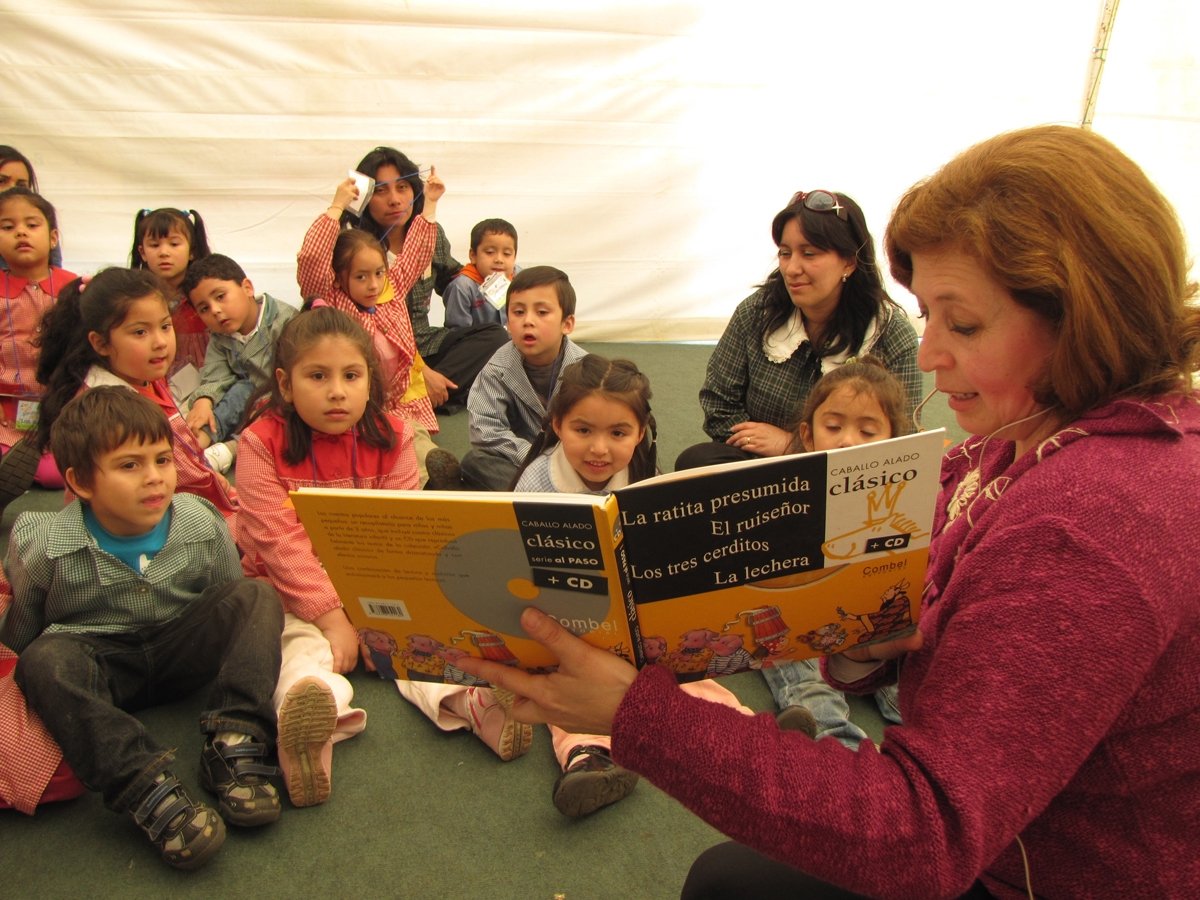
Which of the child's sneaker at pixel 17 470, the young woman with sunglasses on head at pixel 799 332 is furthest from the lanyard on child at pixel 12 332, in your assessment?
the young woman with sunglasses on head at pixel 799 332

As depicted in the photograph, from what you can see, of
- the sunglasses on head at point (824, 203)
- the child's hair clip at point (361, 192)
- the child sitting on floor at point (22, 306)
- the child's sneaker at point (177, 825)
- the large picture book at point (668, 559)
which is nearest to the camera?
the large picture book at point (668, 559)

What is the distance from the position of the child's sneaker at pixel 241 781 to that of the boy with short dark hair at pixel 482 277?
7.36 ft

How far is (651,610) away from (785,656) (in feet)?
0.64

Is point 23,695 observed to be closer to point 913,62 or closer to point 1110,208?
point 1110,208

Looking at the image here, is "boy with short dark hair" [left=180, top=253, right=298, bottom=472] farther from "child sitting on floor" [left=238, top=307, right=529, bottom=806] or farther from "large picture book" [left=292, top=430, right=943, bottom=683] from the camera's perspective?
"large picture book" [left=292, top=430, right=943, bottom=683]

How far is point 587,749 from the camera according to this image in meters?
1.44

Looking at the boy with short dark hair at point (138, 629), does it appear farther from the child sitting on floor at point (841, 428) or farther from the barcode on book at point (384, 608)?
the child sitting on floor at point (841, 428)

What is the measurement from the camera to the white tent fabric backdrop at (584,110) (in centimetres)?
346

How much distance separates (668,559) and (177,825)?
996 mm

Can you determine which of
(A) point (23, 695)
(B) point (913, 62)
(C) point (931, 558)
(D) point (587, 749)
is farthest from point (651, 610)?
(B) point (913, 62)

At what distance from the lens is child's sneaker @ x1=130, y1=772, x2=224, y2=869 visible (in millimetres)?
1245

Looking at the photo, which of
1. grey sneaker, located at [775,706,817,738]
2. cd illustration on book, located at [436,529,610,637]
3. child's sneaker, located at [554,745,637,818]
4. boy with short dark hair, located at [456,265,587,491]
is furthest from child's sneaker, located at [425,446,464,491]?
cd illustration on book, located at [436,529,610,637]

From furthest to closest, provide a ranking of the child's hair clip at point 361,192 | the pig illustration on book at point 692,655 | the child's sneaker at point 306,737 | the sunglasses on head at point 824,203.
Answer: the child's hair clip at point 361,192, the sunglasses on head at point 824,203, the child's sneaker at point 306,737, the pig illustration on book at point 692,655

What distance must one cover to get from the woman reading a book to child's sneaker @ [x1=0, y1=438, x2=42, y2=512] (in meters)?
2.05
